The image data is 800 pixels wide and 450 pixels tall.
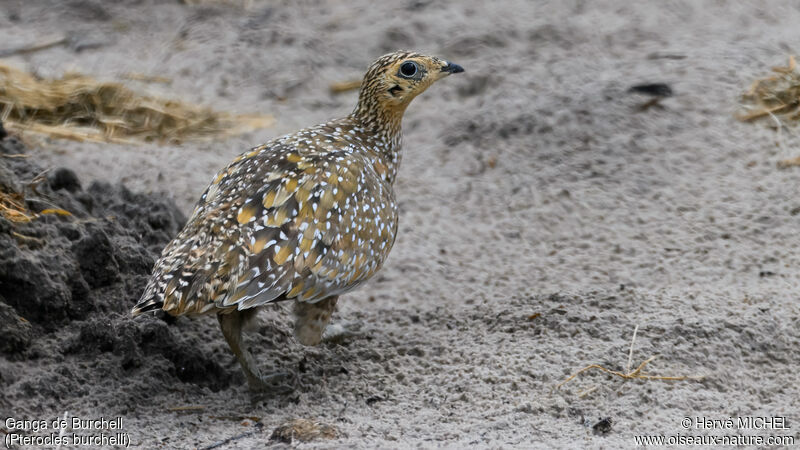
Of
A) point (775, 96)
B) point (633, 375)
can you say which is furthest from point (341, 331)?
point (775, 96)

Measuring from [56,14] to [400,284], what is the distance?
5.72 metres

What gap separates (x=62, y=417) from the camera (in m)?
4.43

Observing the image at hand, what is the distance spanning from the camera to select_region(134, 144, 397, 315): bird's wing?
4.34m

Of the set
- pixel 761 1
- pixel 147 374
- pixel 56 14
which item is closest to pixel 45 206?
pixel 147 374

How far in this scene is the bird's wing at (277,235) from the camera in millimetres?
4340

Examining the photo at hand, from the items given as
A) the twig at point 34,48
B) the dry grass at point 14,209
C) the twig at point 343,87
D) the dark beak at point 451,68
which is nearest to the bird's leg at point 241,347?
the dry grass at point 14,209

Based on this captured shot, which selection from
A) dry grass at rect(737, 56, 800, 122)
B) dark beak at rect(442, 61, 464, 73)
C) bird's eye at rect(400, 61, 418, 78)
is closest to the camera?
bird's eye at rect(400, 61, 418, 78)

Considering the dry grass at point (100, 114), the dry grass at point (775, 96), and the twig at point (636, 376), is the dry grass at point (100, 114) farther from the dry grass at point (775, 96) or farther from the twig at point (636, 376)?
the twig at point (636, 376)

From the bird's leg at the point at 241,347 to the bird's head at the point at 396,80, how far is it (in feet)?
5.26

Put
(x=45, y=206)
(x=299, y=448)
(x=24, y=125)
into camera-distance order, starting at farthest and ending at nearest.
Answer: (x=24, y=125) → (x=45, y=206) → (x=299, y=448)

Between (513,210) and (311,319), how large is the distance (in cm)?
239

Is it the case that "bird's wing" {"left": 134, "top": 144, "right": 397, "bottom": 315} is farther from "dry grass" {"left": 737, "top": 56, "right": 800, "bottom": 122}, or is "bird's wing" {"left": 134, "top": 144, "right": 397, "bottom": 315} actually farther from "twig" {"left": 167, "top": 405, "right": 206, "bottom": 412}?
"dry grass" {"left": 737, "top": 56, "right": 800, "bottom": 122}

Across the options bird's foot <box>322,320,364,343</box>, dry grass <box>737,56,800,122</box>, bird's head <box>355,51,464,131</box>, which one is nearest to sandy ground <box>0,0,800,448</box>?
bird's foot <box>322,320,364,343</box>

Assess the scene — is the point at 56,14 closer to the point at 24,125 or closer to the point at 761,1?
the point at 24,125
